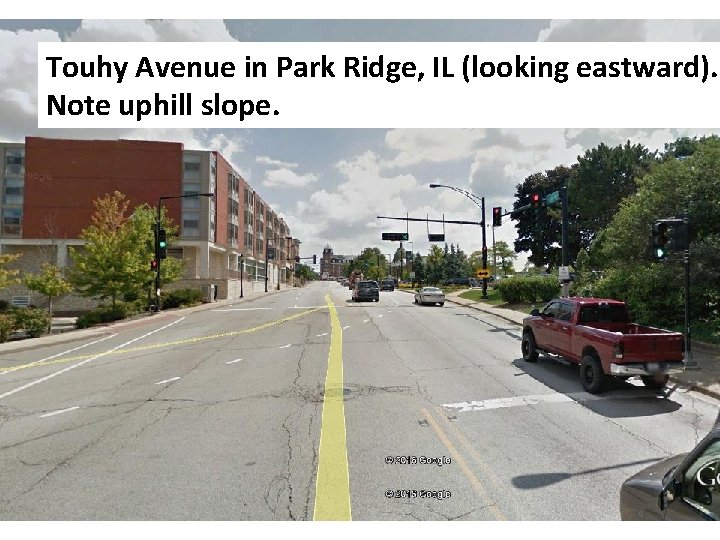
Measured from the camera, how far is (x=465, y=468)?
4.84 meters

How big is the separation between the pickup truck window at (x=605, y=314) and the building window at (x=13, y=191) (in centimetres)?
6123

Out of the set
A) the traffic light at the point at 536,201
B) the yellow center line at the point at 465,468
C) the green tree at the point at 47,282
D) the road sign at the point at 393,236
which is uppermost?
the road sign at the point at 393,236

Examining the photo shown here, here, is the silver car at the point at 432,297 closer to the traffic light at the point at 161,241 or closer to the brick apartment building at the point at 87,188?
the traffic light at the point at 161,241

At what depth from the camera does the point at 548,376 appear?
9.43 metres

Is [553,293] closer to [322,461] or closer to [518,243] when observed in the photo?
[322,461]

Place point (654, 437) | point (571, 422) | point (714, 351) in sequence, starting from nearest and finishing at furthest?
point (654, 437) < point (571, 422) < point (714, 351)

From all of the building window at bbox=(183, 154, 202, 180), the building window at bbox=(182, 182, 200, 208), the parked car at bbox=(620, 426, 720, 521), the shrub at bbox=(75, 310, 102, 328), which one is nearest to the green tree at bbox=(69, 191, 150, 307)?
the shrub at bbox=(75, 310, 102, 328)

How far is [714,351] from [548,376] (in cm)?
560

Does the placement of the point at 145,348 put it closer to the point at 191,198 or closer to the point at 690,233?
the point at 690,233

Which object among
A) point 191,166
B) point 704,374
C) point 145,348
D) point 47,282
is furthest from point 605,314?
point 191,166

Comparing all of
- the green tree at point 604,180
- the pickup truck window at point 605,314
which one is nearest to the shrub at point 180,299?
the pickup truck window at point 605,314

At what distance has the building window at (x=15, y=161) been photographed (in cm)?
5028

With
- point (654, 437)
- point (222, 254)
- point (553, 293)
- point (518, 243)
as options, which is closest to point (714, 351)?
point (654, 437)

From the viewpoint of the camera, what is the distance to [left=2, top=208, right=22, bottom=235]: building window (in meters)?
49.6
